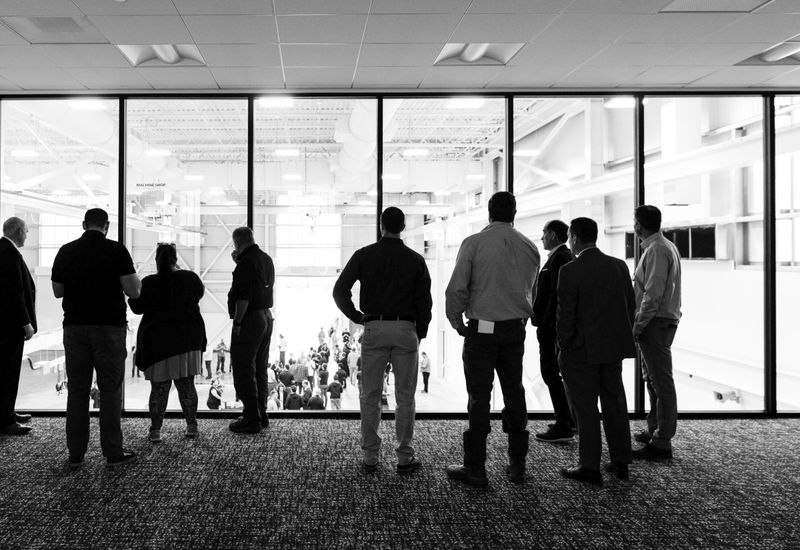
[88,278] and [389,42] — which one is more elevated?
[389,42]

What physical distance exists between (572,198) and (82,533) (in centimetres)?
592

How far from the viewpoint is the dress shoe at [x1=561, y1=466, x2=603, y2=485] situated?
2.77 meters

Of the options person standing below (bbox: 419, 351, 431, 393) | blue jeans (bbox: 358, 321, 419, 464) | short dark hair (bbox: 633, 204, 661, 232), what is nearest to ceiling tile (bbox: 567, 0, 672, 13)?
short dark hair (bbox: 633, 204, 661, 232)

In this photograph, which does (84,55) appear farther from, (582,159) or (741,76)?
(582,159)

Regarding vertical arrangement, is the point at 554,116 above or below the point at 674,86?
above

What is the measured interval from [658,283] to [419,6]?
6.71 ft

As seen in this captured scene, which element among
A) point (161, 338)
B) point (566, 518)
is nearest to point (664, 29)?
point (566, 518)

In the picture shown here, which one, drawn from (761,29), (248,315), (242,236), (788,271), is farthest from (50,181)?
(788,271)

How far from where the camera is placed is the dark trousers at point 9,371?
3600 millimetres

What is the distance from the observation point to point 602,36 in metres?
3.35

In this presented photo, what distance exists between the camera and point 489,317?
2.71m

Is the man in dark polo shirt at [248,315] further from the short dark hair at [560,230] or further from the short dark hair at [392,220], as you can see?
the short dark hair at [560,230]

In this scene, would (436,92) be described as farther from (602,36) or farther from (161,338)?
(161,338)

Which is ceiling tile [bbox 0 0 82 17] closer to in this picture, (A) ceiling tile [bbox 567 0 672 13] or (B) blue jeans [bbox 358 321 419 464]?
(B) blue jeans [bbox 358 321 419 464]
